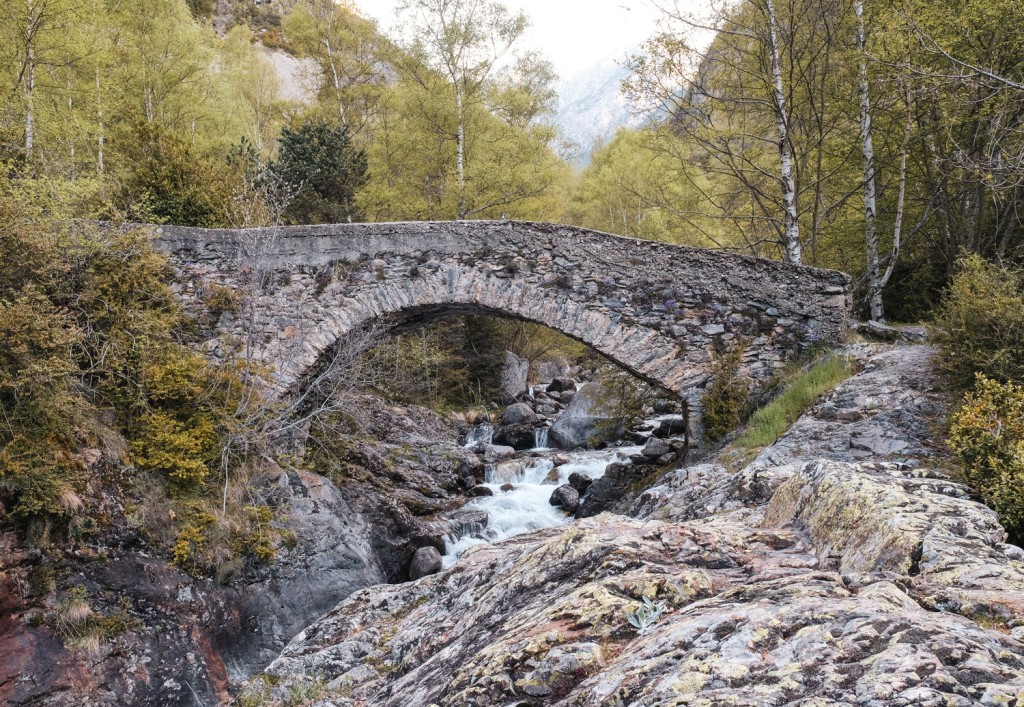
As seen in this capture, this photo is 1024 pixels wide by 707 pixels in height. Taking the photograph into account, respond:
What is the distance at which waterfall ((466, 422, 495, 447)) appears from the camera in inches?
635

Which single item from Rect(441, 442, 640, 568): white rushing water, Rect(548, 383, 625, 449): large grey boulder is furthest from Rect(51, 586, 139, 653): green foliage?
Rect(548, 383, 625, 449): large grey boulder

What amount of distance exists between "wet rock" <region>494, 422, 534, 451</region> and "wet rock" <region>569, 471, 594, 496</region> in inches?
137

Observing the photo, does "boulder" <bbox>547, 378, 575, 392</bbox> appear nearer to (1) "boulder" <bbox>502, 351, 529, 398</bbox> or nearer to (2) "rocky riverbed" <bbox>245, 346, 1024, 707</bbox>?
(1) "boulder" <bbox>502, 351, 529, 398</bbox>

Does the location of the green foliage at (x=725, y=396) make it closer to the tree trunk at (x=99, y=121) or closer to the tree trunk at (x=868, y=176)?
the tree trunk at (x=868, y=176)

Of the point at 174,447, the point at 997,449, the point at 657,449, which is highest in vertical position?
the point at 997,449

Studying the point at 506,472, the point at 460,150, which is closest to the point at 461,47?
the point at 460,150

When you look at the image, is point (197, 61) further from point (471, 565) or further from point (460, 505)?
point (471, 565)

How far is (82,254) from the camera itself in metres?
8.40

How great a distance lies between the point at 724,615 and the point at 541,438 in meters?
13.9

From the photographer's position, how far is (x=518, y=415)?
17188mm

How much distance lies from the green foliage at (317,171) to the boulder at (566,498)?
10233 mm

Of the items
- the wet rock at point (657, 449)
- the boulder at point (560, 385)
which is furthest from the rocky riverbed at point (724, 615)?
the boulder at point (560, 385)

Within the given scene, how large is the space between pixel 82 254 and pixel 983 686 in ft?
34.3

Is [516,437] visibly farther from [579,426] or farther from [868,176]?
[868,176]
